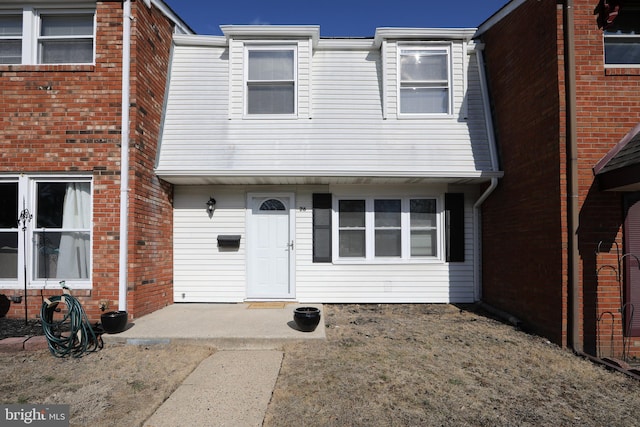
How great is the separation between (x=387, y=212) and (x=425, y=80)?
2797 mm

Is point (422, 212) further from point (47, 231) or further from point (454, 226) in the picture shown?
point (47, 231)

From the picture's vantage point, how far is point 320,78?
25.7 ft

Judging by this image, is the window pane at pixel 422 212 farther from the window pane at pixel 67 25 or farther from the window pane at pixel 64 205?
the window pane at pixel 67 25

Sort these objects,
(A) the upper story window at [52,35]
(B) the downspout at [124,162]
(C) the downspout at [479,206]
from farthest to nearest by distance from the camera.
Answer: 1. (C) the downspout at [479,206]
2. (A) the upper story window at [52,35]
3. (B) the downspout at [124,162]

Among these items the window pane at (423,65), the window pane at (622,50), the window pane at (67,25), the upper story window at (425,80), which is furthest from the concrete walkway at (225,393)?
the window pane at (622,50)

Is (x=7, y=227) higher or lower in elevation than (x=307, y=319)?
higher

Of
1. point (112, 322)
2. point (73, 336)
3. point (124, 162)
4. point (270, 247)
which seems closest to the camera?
point (73, 336)

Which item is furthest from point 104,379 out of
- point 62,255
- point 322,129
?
point 322,129

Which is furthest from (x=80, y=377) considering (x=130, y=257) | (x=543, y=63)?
(x=543, y=63)

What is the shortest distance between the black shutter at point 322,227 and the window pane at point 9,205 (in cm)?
511

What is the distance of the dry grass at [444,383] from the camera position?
11.3 ft

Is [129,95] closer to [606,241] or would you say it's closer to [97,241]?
[97,241]

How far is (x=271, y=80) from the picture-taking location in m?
7.66

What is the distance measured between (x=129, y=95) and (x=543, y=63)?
649cm
